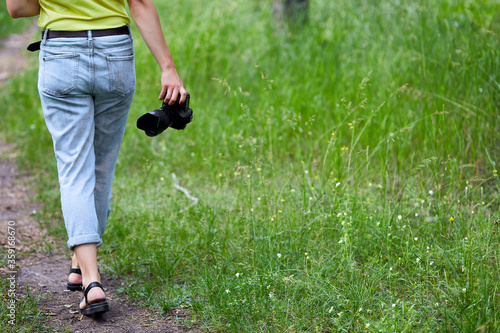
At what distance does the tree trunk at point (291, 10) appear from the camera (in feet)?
20.8

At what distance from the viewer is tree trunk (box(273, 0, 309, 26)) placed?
6.34 meters

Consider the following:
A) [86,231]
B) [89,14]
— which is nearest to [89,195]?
[86,231]

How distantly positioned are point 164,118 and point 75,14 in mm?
617

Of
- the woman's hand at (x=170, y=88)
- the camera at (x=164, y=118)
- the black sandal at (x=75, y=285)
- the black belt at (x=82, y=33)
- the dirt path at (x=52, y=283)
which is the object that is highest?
the black belt at (x=82, y=33)

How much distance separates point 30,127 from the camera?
509 cm

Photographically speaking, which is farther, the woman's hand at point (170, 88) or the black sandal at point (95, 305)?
the woman's hand at point (170, 88)

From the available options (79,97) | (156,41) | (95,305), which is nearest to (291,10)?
(156,41)

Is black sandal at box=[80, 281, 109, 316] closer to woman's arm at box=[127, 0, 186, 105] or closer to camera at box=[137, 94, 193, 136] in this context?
camera at box=[137, 94, 193, 136]

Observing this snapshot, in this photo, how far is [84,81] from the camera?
7.42ft

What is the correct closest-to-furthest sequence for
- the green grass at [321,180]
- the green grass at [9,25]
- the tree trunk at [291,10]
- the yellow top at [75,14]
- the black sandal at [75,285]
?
1. the yellow top at [75,14]
2. the green grass at [321,180]
3. the black sandal at [75,285]
4. the tree trunk at [291,10]
5. the green grass at [9,25]

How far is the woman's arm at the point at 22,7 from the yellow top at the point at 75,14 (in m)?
0.07

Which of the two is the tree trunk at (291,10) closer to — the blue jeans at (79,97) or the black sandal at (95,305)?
the blue jeans at (79,97)

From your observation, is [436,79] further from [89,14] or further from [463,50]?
[89,14]

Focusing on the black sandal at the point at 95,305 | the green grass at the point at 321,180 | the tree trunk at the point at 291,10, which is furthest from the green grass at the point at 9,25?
the black sandal at the point at 95,305
